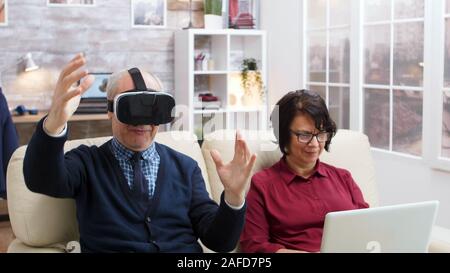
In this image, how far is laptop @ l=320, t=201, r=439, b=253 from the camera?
1.58m

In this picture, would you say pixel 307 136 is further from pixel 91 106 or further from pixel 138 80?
pixel 91 106

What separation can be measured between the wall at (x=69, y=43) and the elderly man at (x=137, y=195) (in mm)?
3321

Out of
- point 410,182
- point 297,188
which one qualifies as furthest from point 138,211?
point 410,182

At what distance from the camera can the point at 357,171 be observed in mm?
2566

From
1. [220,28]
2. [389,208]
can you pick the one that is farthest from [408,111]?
[389,208]

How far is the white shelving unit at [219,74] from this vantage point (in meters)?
5.29

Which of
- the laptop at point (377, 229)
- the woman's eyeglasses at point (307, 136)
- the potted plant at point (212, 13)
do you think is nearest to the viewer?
the laptop at point (377, 229)

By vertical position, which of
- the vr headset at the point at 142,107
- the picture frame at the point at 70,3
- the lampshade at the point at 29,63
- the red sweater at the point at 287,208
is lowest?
the red sweater at the point at 287,208

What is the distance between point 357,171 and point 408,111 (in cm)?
155

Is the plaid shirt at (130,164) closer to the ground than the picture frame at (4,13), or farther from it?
closer to the ground

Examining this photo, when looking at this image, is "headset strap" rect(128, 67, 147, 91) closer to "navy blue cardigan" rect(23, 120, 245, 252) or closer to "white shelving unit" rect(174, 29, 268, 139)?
"navy blue cardigan" rect(23, 120, 245, 252)

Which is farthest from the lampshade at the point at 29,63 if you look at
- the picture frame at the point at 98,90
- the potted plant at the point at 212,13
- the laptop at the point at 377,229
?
the laptop at the point at 377,229

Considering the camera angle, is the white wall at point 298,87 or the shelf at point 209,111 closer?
the white wall at point 298,87

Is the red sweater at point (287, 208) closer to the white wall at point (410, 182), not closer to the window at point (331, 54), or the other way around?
the white wall at point (410, 182)
